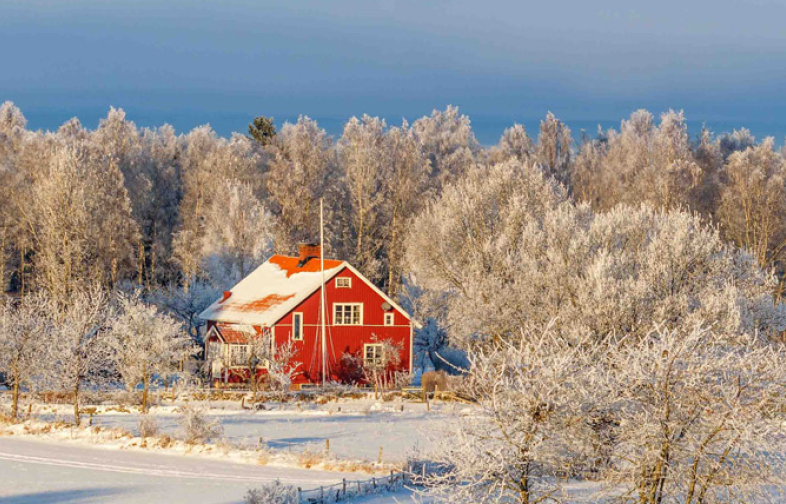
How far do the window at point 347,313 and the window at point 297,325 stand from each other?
1845 millimetres

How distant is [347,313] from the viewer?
46062 mm

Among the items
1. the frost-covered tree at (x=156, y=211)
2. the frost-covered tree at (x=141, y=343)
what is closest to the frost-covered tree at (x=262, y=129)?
the frost-covered tree at (x=156, y=211)

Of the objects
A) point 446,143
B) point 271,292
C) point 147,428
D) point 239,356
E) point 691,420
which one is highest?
point 446,143

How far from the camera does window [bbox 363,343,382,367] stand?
45.8 m

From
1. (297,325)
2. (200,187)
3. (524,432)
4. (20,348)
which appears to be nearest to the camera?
(524,432)

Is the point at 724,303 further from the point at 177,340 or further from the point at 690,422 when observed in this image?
the point at 177,340

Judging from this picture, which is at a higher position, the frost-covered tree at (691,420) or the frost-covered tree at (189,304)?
the frost-covered tree at (189,304)

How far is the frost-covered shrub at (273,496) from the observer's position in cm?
A: 1902

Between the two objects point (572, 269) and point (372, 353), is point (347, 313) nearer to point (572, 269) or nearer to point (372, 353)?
point (372, 353)

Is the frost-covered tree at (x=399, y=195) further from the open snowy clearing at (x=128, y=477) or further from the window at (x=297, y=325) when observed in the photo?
the open snowy clearing at (x=128, y=477)

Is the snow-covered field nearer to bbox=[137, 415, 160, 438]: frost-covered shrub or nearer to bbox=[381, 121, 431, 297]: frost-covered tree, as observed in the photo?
bbox=[137, 415, 160, 438]: frost-covered shrub

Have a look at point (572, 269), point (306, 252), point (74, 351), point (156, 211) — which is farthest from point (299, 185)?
point (74, 351)

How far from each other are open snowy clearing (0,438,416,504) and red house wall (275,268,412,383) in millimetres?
16644

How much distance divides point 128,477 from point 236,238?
3742 cm
